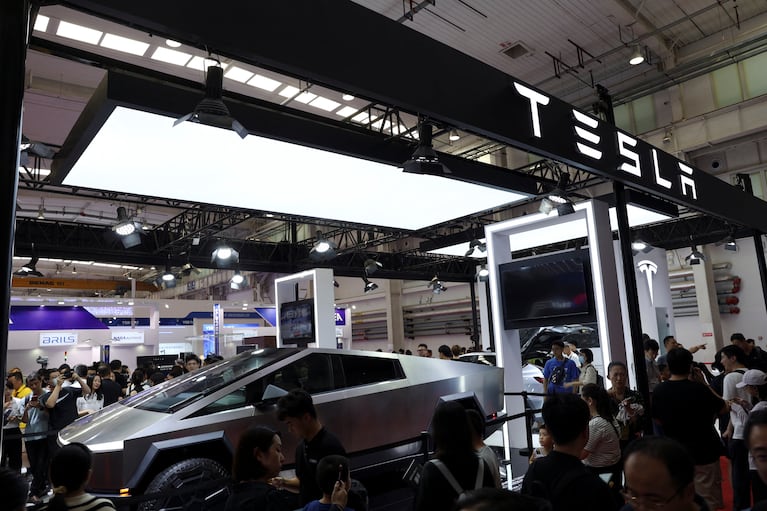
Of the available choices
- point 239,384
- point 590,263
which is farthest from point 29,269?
point 590,263

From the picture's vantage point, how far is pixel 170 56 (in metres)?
10.3

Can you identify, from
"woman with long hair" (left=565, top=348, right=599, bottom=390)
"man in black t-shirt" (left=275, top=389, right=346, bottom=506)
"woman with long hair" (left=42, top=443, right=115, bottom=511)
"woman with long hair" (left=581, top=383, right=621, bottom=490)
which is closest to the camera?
"woman with long hair" (left=42, top=443, right=115, bottom=511)

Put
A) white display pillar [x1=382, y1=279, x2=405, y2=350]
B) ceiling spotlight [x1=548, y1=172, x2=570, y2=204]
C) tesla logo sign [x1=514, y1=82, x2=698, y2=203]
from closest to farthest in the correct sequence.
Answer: tesla logo sign [x1=514, y1=82, x2=698, y2=203]
ceiling spotlight [x1=548, y1=172, x2=570, y2=204]
white display pillar [x1=382, y1=279, x2=405, y2=350]

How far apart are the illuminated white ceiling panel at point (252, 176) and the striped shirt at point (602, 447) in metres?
3.40

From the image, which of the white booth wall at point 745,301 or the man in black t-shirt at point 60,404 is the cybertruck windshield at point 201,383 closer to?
the man in black t-shirt at point 60,404

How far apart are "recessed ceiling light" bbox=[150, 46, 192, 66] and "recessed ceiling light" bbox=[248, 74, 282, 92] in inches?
52.9

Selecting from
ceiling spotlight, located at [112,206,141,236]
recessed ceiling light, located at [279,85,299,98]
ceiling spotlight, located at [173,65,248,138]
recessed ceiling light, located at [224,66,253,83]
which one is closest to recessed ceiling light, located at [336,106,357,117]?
recessed ceiling light, located at [279,85,299,98]

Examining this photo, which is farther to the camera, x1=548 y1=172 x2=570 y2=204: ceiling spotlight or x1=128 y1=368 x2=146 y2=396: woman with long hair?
x1=128 y1=368 x2=146 y2=396: woman with long hair

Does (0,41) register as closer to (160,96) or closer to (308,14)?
(308,14)

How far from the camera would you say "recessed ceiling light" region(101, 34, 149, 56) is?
9.73 metres

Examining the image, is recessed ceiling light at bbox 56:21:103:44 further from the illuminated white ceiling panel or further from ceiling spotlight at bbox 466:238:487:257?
ceiling spotlight at bbox 466:238:487:257

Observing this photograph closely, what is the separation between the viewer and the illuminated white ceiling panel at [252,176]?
493 centimetres

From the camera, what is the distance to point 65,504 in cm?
231

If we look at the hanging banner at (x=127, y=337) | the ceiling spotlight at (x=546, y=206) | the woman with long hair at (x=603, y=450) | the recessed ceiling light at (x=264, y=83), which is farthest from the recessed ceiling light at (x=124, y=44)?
the hanging banner at (x=127, y=337)
